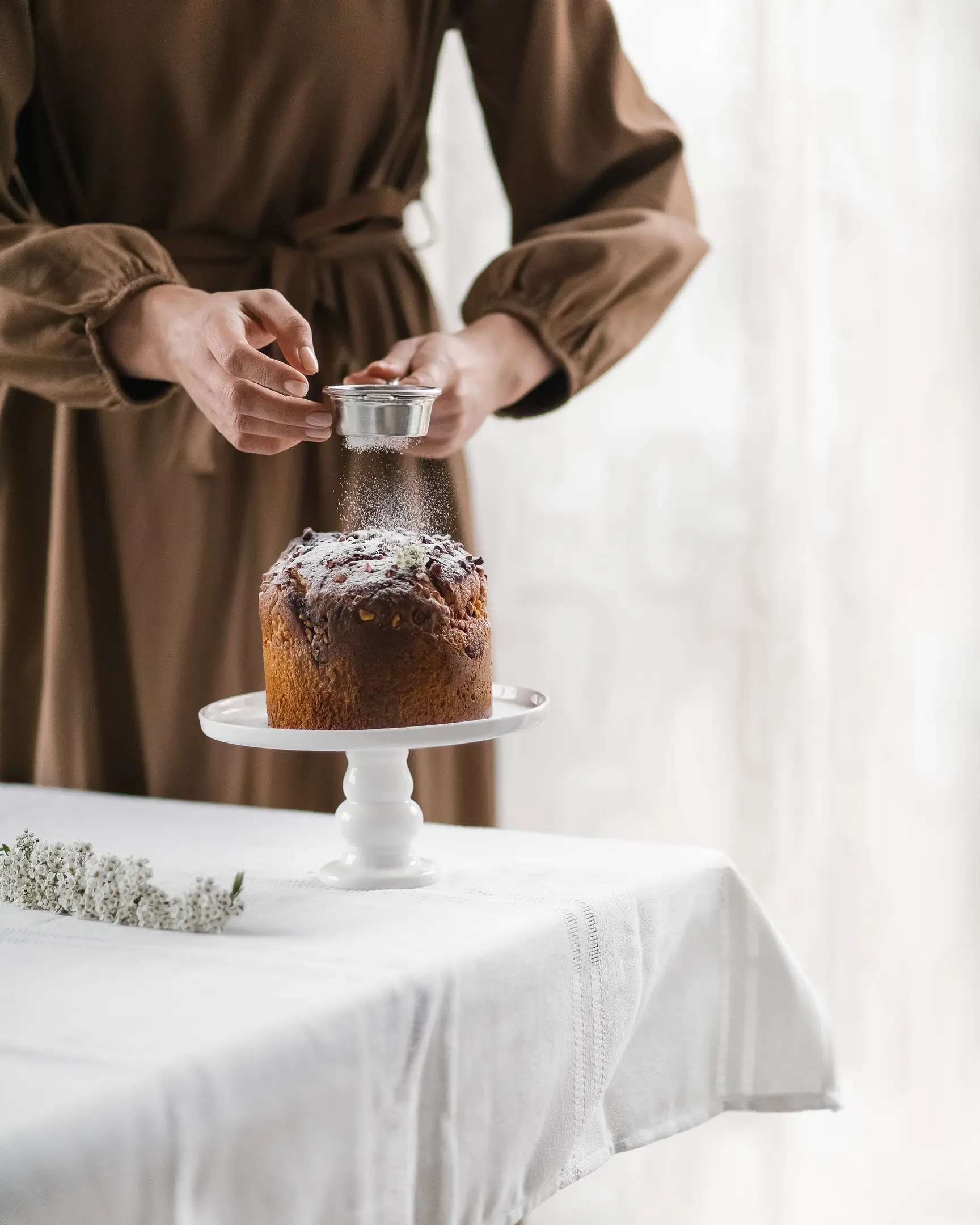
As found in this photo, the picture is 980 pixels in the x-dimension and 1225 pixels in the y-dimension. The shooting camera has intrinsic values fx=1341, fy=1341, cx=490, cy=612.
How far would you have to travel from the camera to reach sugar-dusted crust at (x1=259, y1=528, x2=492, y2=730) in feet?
2.66

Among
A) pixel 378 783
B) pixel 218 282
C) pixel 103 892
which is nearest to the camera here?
pixel 103 892

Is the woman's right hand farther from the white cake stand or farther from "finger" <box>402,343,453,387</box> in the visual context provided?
the white cake stand

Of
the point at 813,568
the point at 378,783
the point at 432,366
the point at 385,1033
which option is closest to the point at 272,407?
the point at 432,366

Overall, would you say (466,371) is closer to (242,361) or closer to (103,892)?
(242,361)

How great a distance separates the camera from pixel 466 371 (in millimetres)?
1000

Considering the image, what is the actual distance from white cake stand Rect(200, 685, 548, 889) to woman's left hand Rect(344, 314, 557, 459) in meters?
0.26

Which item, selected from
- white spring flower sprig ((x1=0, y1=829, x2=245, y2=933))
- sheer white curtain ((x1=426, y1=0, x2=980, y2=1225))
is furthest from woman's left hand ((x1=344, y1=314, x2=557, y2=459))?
sheer white curtain ((x1=426, y1=0, x2=980, y2=1225))

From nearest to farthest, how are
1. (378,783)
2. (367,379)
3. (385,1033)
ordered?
(385,1033) → (378,783) → (367,379)

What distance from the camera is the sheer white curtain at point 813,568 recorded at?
5.23 ft

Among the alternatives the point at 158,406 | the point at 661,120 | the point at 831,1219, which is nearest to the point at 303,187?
the point at 158,406

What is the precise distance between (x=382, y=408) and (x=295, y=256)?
0.36m

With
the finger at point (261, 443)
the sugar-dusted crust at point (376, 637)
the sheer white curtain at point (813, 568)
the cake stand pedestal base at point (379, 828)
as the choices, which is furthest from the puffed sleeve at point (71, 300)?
the sheer white curtain at point (813, 568)

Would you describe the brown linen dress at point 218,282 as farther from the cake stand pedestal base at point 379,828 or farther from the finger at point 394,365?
the cake stand pedestal base at point 379,828

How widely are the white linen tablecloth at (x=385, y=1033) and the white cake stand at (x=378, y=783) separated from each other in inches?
0.8
